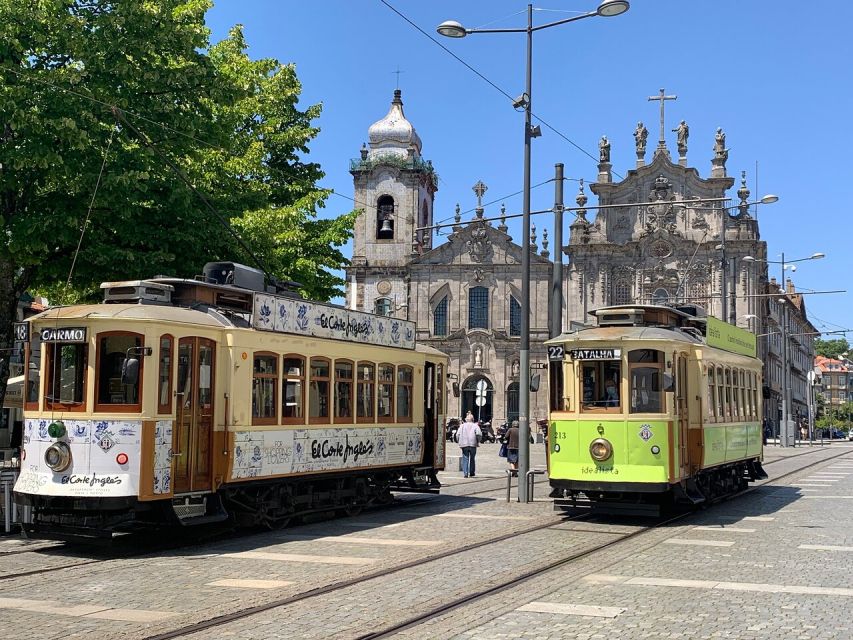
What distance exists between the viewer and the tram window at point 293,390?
49.3 feet

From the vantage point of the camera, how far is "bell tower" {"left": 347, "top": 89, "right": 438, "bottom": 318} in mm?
65812

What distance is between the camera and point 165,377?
12984mm

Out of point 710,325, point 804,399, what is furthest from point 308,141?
point 804,399

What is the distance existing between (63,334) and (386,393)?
6621mm

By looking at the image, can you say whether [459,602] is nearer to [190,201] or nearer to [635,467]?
[635,467]

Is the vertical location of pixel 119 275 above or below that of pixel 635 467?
above

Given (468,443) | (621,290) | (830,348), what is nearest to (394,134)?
(621,290)

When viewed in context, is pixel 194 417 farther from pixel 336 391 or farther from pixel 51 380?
pixel 336 391

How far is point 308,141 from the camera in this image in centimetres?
2895

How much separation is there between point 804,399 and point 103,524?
358 feet

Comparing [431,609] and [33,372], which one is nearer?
[431,609]

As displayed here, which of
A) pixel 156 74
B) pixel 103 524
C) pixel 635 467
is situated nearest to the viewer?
pixel 103 524

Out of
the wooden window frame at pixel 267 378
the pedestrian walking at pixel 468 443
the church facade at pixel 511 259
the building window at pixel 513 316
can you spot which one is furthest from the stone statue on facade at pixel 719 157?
the wooden window frame at pixel 267 378

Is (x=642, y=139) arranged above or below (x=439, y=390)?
above
